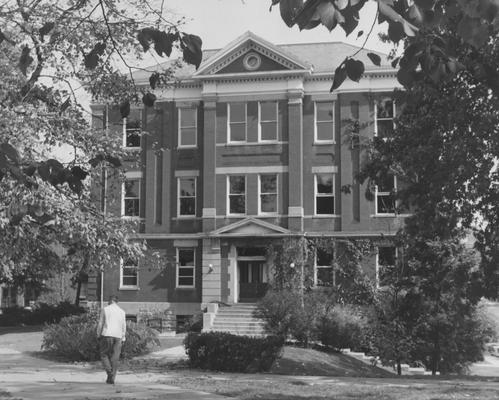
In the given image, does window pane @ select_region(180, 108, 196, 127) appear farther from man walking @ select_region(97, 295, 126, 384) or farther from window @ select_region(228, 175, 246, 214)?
man walking @ select_region(97, 295, 126, 384)

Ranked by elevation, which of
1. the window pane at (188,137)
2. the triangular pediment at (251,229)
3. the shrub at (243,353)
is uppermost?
the window pane at (188,137)

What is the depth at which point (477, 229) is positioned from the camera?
1634 cm

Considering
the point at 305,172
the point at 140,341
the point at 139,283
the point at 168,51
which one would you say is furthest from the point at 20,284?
the point at 168,51

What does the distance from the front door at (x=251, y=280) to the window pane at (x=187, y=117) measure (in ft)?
25.1

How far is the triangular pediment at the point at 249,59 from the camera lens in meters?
35.1

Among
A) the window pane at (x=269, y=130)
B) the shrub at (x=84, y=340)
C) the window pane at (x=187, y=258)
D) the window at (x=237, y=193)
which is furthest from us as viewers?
the window pane at (x=187, y=258)

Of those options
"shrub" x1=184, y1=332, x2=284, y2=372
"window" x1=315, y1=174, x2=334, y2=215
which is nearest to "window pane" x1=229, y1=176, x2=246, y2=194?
"window" x1=315, y1=174, x2=334, y2=215

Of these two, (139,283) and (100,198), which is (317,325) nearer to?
(100,198)

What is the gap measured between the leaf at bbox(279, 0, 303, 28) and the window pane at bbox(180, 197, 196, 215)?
106 ft

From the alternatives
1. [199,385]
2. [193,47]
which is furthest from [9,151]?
[199,385]

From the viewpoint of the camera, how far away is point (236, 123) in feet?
118

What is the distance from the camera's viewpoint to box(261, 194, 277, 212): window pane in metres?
35.3

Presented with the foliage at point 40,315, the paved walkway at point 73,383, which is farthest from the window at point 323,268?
the paved walkway at point 73,383

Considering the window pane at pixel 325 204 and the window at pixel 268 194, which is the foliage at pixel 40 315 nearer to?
the window at pixel 268 194
